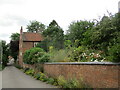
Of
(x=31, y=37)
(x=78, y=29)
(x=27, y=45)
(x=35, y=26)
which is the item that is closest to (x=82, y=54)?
(x=78, y=29)

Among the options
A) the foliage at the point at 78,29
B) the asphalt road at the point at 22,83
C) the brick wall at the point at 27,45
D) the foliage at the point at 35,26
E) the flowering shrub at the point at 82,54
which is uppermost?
the foliage at the point at 35,26

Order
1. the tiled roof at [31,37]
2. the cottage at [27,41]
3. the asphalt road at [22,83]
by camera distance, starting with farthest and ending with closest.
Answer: the tiled roof at [31,37], the cottage at [27,41], the asphalt road at [22,83]

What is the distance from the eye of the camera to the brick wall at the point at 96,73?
7.32 m

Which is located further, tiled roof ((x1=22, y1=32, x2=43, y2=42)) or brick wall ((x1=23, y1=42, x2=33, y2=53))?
tiled roof ((x1=22, y1=32, x2=43, y2=42))

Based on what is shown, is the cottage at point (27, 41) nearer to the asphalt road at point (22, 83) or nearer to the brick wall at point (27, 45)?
the brick wall at point (27, 45)

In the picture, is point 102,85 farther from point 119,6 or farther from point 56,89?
point 119,6

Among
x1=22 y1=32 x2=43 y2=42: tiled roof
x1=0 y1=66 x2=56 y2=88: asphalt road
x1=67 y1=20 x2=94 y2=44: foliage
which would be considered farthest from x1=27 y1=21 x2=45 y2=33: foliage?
x1=0 y1=66 x2=56 y2=88: asphalt road

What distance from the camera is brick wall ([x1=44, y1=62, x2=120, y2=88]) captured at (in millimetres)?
7323

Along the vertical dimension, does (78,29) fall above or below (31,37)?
below

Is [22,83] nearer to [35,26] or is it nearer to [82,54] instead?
[82,54]

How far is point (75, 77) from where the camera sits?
11211 mm

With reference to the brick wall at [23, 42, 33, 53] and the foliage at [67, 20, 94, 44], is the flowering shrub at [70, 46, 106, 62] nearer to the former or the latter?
the foliage at [67, 20, 94, 44]

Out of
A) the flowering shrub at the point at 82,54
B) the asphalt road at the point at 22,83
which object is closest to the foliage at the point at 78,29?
the asphalt road at the point at 22,83

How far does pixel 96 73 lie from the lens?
28.7ft
